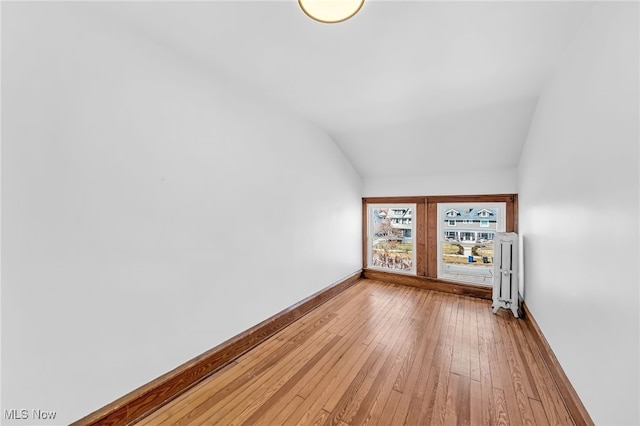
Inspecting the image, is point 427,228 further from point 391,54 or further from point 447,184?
point 391,54

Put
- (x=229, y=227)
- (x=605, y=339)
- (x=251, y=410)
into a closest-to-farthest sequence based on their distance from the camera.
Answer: (x=605, y=339)
(x=251, y=410)
(x=229, y=227)

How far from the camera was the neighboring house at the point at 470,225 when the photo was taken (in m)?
3.99

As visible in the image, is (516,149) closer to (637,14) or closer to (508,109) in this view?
(508,109)

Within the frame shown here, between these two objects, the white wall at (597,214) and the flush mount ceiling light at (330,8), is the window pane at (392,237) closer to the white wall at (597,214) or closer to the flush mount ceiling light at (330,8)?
the white wall at (597,214)

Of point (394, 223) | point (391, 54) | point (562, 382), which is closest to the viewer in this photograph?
point (562, 382)

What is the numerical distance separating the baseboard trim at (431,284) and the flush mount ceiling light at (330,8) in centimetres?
417

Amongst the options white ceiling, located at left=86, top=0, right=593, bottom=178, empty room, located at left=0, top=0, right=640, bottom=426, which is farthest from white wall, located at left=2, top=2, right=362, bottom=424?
white ceiling, located at left=86, top=0, right=593, bottom=178

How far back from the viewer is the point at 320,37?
1708 millimetres

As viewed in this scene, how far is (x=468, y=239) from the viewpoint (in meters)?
4.14

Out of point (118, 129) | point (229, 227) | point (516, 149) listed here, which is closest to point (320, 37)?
point (118, 129)

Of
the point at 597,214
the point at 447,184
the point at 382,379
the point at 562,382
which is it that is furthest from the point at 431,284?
the point at 597,214

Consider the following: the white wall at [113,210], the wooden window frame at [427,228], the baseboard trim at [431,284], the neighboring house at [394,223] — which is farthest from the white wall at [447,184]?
the white wall at [113,210]

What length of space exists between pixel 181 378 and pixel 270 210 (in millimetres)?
1624

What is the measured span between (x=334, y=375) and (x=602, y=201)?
2.13 meters
